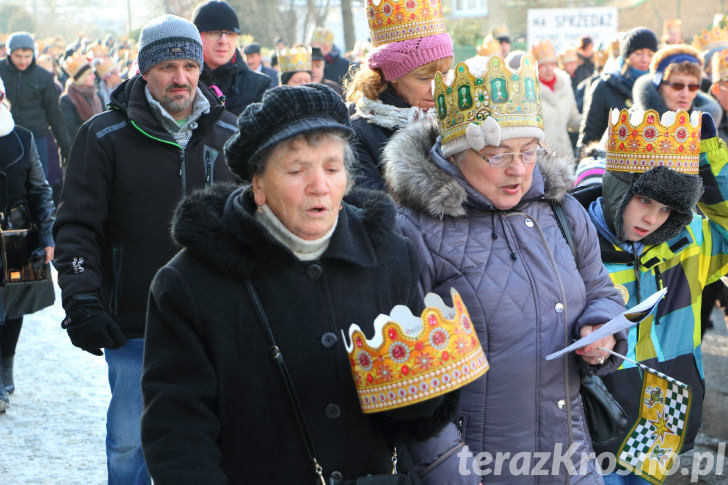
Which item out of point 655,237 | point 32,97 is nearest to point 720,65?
point 655,237

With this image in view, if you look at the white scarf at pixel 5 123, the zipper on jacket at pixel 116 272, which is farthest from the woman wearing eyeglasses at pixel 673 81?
the white scarf at pixel 5 123

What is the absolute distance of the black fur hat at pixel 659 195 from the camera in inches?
152

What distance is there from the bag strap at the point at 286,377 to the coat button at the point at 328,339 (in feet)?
0.39

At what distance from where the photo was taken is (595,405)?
3.10 m

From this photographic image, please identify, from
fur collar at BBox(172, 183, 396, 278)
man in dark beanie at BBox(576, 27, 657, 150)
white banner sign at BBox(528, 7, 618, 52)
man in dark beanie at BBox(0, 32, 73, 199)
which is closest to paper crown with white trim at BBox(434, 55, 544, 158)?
fur collar at BBox(172, 183, 396, 278)

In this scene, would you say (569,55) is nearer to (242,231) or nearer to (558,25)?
(558,25)

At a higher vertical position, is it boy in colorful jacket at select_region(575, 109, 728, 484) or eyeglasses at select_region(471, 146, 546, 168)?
eyeglasses at select_region(471, 146, 546, 168)

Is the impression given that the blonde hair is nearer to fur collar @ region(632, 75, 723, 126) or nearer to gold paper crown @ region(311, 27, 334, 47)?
fur collar @ region(632, 75, 723, 126)

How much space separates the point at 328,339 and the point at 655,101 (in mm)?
4734

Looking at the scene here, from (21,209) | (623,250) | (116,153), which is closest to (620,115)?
(623,250)

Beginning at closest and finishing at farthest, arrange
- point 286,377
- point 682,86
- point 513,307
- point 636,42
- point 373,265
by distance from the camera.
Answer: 1. point 286,377
2. point 373,265
3. point 513,307
4. point 682,86
5. point 636,42

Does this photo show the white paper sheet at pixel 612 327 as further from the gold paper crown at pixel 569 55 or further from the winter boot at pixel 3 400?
the gold paper crown at pixel 569 55

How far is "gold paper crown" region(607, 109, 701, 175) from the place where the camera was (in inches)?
157

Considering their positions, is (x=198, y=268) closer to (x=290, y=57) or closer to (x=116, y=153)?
(x=116, y=153)
